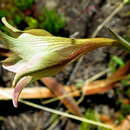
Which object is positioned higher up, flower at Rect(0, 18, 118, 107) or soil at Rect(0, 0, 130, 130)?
flower at Rect(0, 18, 118, 107)

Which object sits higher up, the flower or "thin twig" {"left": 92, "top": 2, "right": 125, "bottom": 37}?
the flower

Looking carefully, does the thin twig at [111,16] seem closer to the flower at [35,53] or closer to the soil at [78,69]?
the soil at [78,69]

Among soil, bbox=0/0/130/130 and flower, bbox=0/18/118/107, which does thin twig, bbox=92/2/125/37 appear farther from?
flower, bbox=0/18/118/107

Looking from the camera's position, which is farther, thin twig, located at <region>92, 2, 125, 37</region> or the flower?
thin twig, located at <region>92, 2, 125, 37</region>

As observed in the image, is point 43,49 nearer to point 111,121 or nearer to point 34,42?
point 34,42

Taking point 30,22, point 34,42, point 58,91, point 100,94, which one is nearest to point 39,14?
point 30,22

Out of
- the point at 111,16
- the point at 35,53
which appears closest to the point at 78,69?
the point at 111,16

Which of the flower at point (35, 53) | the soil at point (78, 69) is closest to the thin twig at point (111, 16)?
the soil at point (78, 69)

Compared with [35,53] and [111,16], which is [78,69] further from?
[35,53]

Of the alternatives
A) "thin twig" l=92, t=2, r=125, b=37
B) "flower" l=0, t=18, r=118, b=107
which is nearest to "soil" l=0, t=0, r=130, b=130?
"thin twig" l=92, t=2, r=125, b=37
